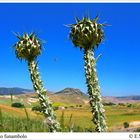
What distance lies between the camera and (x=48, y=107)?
7.36 meters

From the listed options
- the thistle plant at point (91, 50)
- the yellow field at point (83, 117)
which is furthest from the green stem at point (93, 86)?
the yellow field at point (83, 117)

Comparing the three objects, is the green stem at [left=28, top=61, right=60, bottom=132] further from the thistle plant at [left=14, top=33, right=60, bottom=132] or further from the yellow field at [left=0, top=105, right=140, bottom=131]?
the yellow field at [left=0, top=105, right=140, bottom=131]

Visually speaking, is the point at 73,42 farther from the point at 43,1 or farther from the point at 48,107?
the point at 43,1

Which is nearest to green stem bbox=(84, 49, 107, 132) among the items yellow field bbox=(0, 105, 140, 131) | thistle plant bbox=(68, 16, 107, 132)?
thistle plant bbox=(68, 16, 107, 132)

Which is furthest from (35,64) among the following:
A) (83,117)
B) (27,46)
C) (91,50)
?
(83,117)

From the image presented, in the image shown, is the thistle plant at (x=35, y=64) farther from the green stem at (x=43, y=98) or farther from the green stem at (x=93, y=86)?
the green stem at (x=93, y=86)

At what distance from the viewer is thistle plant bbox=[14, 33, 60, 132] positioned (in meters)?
7.21

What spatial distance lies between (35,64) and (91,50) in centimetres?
103

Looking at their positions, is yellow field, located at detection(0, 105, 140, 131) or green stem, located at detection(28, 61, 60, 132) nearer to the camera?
green stem, located at detection(28, 61, 60, 132)

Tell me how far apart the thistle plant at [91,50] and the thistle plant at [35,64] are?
74cm

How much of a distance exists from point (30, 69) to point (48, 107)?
25.4 inches

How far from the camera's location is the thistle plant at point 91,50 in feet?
22.0

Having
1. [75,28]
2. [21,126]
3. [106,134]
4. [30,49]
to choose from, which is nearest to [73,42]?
[75,28]

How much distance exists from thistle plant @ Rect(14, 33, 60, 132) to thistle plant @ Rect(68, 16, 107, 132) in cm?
74
